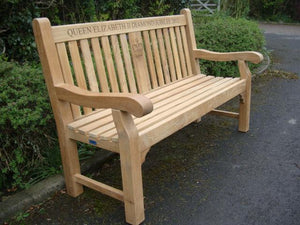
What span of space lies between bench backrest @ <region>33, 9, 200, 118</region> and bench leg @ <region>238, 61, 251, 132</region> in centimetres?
50

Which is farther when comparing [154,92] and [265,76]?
[265,76]

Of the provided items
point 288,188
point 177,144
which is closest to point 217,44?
point 177,144

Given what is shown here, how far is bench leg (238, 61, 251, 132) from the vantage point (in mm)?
3166

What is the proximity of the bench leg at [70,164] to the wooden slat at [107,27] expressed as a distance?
69 centimetres

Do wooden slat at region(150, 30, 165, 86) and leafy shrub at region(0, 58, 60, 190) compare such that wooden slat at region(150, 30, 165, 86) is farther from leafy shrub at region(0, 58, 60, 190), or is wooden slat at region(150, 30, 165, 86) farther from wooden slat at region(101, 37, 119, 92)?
leafy shrub at region(0, 58, 60, 190)

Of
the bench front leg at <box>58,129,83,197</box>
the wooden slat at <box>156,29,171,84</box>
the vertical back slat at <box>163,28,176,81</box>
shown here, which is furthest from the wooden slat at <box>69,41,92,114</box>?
the vertical back slat at <box>163,28,176,81</box>

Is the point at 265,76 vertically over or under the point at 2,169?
under

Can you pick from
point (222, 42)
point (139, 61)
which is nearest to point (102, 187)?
point (139, 61)

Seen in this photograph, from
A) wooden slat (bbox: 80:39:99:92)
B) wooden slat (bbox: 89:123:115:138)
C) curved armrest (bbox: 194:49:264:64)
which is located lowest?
wooden slat (bbox: 89:123:115:138)

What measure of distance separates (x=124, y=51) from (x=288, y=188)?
166 cm

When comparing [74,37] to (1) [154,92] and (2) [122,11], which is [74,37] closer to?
(1) [154,92]

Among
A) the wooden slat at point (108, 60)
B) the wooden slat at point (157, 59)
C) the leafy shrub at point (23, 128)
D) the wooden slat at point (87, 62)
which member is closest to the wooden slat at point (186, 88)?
the wooden slat at point (157, 59)

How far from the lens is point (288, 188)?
2.47 metres

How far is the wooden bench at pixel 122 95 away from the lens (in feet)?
6.10
